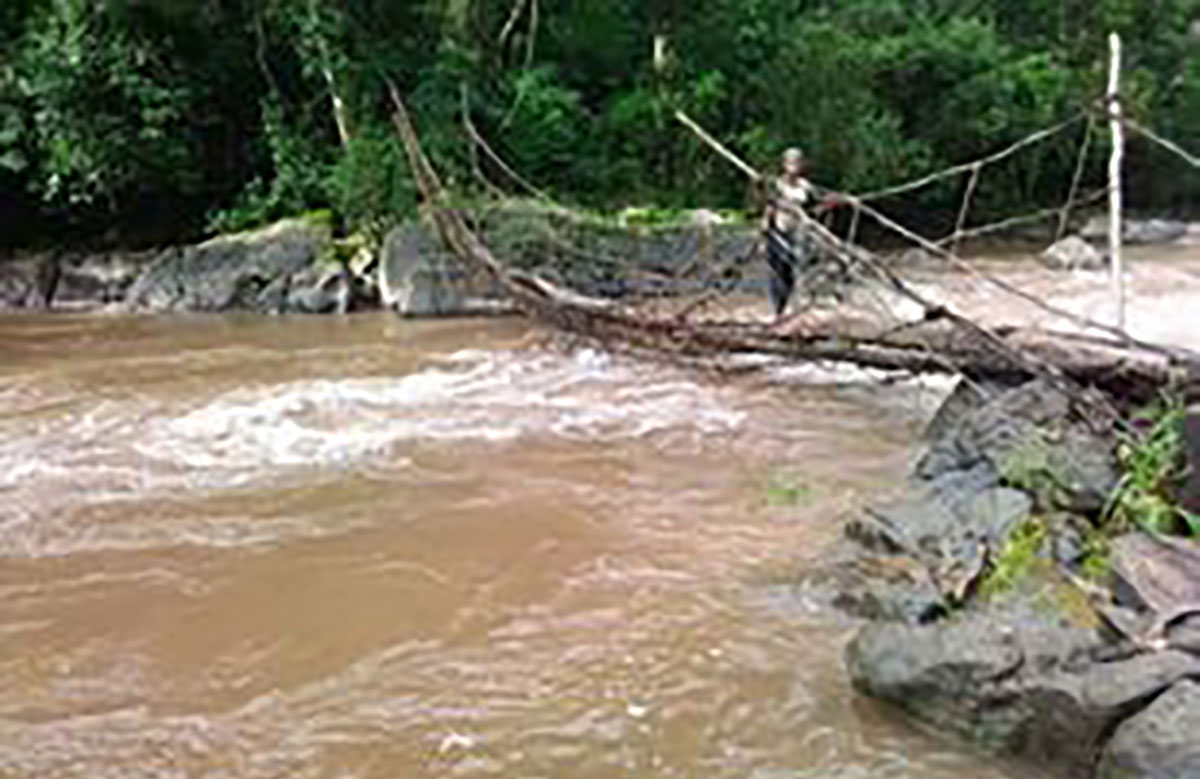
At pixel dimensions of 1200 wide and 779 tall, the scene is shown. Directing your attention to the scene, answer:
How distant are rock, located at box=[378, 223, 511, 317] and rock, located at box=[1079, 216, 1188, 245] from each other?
1090 cm

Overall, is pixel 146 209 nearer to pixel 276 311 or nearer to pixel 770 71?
pixel 276 311

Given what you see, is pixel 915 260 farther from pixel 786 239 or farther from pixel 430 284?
pixel 786 239

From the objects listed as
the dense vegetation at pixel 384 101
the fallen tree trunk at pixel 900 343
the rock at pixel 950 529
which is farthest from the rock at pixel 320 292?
the rock at pixel 950 529

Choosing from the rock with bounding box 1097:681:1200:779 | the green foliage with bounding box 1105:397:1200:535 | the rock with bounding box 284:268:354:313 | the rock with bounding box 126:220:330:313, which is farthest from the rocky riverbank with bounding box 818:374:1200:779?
the rock with bounding box 126:220:330:313

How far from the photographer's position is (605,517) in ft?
21.5

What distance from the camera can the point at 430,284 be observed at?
552 inches

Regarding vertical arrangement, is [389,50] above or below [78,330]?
above

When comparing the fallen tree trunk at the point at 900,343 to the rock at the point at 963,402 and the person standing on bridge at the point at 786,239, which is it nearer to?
the rock at the point at 963,402

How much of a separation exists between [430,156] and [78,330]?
14.0ft

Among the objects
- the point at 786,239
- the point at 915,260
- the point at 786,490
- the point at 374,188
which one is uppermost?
the point at 374,188

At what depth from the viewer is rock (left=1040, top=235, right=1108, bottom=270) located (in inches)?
686

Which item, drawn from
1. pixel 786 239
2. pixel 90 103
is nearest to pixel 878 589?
pixel 786 239

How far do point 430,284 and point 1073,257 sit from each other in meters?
8.52

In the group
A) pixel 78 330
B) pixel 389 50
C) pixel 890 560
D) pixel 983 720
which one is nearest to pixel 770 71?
pixel 389 50
